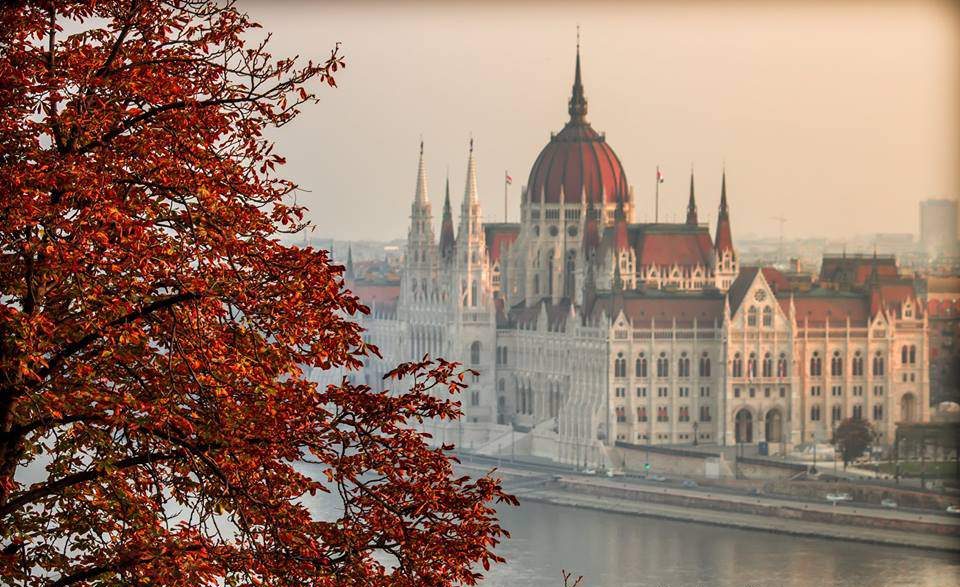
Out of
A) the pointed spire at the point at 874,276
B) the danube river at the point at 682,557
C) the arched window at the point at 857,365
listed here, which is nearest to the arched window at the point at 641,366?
the arched window at the point at 857,365

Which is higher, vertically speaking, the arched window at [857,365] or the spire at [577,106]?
the spire at [577,106]

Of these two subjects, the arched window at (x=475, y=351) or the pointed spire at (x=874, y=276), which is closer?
the pointed spire at (x=874, y=276)

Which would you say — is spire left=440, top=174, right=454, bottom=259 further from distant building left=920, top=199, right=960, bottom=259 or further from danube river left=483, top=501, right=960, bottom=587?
danube river left=483, top=501, right=960, bottom=587

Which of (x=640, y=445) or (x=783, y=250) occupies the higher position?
(x=783, y=250)

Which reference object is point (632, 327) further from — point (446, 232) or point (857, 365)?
point (446, 232)

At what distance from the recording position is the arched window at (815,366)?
54.9m

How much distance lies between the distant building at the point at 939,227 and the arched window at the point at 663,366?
28.2ft

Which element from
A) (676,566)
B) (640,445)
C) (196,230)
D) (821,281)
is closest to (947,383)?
(821,281)

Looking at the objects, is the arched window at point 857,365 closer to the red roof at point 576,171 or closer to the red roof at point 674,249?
the red roof at point 674,249

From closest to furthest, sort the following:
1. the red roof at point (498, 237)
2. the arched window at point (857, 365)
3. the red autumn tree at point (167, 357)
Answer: the red autumn tree at point (167, 357) → the arched window at point (857, 365) → the red roof at point (498, 237)

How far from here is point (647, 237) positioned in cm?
5875

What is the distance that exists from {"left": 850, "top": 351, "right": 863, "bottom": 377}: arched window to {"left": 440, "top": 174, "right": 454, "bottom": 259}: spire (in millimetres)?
11468

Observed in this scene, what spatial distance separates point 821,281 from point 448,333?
8.40 metres

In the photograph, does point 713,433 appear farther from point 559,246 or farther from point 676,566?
point 676,566
